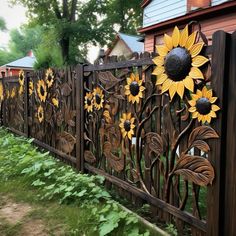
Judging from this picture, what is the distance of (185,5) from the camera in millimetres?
9008

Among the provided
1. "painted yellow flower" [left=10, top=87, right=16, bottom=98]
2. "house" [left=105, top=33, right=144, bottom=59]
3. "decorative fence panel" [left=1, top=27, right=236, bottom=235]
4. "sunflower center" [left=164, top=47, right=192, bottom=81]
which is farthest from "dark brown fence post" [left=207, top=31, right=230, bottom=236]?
"house" [left=105, top=33, right=144, bottom=59]

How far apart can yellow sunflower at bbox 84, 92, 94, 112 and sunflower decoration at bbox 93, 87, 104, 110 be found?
96 mm

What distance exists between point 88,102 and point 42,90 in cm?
186

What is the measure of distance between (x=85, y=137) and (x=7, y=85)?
178 inches

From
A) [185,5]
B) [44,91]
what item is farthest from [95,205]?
[185,5]

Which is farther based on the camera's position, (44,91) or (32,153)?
(44,91)

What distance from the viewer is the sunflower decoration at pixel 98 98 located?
363 centimetres

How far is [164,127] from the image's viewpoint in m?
2.61

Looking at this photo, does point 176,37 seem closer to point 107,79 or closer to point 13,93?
point 107,79

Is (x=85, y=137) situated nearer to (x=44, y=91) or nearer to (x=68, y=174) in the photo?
(x=68, y=174)

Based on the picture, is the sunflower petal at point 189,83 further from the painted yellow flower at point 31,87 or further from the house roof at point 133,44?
the house roof at point 133,44

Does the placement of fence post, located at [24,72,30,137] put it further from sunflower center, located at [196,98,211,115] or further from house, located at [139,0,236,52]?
sunflower center, located at [196,98,211,115]

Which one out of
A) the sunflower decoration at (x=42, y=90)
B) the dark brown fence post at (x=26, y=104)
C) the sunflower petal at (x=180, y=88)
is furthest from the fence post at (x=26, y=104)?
the sunflower petal at (x=180, y=88)

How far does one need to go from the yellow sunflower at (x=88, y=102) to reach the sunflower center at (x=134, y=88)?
38.2 inches
